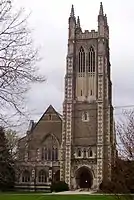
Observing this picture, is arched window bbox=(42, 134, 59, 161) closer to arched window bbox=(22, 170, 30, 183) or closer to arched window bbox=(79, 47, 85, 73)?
arched window bbox=(22, 170, 30, 183)

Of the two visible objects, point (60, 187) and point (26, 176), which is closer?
point (60, 187)

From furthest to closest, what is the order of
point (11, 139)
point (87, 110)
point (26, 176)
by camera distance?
point (26, 176)
point (87, 110)
point (11, 139)

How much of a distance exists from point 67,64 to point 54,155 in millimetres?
14552

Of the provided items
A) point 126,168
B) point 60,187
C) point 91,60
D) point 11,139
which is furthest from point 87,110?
point 126,168

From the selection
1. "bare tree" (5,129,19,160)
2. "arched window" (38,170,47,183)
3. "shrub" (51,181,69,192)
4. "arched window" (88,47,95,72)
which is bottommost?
"shrub" (51,181,69,192)

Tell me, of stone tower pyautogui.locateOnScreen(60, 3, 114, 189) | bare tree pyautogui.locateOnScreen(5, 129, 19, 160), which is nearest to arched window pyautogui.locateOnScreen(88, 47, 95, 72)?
stone tower pyautogui.locateOnScreen(60, 3, 114, 189)

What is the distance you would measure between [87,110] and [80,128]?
3015 millimetres

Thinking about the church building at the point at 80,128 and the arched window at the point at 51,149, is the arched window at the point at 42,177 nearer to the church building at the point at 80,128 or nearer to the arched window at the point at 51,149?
the church building at the point at 80,128

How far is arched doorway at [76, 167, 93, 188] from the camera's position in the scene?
6550 centimetres

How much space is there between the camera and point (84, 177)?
2640 inches

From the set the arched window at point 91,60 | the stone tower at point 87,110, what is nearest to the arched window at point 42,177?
the stone tower at point 87,110

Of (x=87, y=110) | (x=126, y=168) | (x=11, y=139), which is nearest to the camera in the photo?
(x=126, y=168)

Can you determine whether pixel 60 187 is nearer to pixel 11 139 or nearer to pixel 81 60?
pixel 81 60

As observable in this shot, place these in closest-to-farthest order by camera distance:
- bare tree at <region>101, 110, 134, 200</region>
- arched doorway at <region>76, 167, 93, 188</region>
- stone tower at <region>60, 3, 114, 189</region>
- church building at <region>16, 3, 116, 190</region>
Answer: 1. bare tree at <region>101, 110, 134, 200</region>
2. stone tower at <region>60, 3, 114, 189</region>
3. church building at <region>16, 3, 116, 190</region>
4. arched doorway at <region>76, 167, 93, 188</region>
